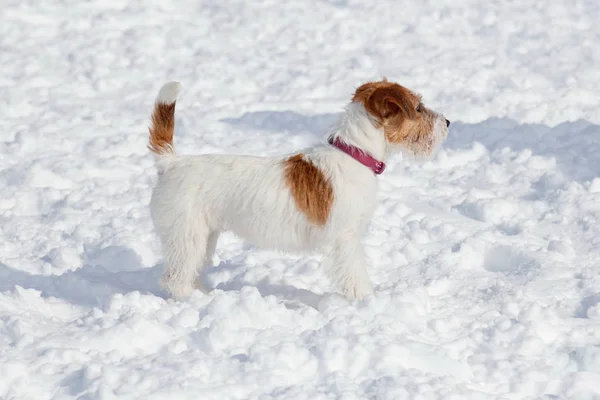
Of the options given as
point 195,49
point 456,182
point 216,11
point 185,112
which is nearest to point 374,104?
point 456,182

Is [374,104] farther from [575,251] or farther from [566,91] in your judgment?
[566,91]

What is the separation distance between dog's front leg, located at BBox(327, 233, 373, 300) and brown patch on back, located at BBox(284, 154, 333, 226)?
0.17m

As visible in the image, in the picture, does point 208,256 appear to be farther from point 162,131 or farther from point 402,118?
point 402,118

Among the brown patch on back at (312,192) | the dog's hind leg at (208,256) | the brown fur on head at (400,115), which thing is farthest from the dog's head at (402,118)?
the dog's hind leg at (208,256)

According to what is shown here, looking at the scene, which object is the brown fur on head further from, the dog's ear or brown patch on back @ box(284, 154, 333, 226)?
brown patch on back @ box(284, 154, 333, 226)

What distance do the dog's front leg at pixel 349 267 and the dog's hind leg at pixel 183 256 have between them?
0.68m

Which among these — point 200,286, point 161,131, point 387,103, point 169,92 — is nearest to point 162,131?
point 161,131

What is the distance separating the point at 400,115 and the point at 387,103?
0.37 ft

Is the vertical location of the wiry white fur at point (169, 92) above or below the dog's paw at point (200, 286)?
above

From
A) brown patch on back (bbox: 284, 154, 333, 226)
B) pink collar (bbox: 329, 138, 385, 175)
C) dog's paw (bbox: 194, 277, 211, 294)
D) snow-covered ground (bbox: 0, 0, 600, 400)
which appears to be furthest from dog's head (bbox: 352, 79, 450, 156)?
dog's paw (bbox: 194, 277, 211, 294)

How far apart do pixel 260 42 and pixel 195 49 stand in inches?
28.5

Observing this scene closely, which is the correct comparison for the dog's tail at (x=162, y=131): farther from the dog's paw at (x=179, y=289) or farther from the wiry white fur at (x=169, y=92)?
the dog's paw at (x=179, y=289)

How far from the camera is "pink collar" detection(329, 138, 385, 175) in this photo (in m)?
4.48

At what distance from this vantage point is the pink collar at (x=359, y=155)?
4.48 meters
